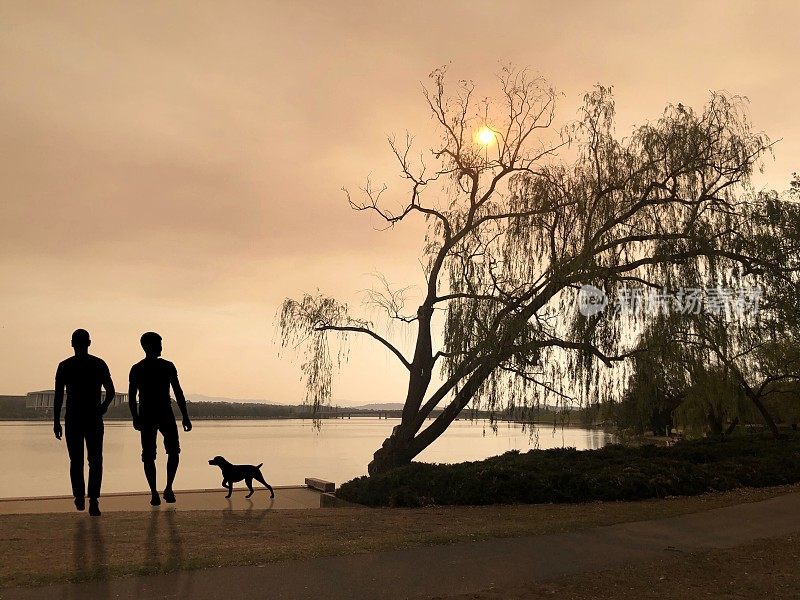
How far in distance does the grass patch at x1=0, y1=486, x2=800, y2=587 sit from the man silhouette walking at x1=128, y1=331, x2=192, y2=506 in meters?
1.60

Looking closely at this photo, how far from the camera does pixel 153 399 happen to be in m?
6.14

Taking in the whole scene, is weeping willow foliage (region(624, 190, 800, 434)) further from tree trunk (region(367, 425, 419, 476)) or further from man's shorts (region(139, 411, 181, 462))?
man's shorts (region(139, 411, 181, 462))

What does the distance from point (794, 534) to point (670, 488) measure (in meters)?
5.30

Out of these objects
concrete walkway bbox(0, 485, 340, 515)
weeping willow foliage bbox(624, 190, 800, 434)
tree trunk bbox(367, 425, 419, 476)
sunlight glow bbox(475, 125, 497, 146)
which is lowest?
concrete walkway bbox(0, 485, 340, 515)

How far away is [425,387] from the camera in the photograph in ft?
68.5

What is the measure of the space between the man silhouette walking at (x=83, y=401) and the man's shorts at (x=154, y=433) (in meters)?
0.37

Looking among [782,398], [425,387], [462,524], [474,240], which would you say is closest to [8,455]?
[425,387]

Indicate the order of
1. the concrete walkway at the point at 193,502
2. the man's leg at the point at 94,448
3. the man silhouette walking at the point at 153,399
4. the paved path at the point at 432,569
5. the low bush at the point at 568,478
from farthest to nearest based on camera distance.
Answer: the concrete walkway at the point at 193,502, the low bush at the point at 568,478, the paved path at the point at 432,569, the man silhouette walking at the point at 153,399, the man's leg at the point at 94,448

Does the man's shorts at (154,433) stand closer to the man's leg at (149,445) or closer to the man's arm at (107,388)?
the man's leg at (149,445)

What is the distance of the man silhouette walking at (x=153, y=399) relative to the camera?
6.15 m

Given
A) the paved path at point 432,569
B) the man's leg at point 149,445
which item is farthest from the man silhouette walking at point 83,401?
the paved path at point 432,569

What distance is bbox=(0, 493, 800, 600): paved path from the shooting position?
6410 millimetres

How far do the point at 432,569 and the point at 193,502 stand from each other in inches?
437

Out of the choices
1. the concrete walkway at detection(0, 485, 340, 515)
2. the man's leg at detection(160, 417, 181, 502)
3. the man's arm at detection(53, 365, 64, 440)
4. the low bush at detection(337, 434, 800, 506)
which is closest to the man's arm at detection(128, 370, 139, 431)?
the man's leg at detection(160, 417, 181, 502)
